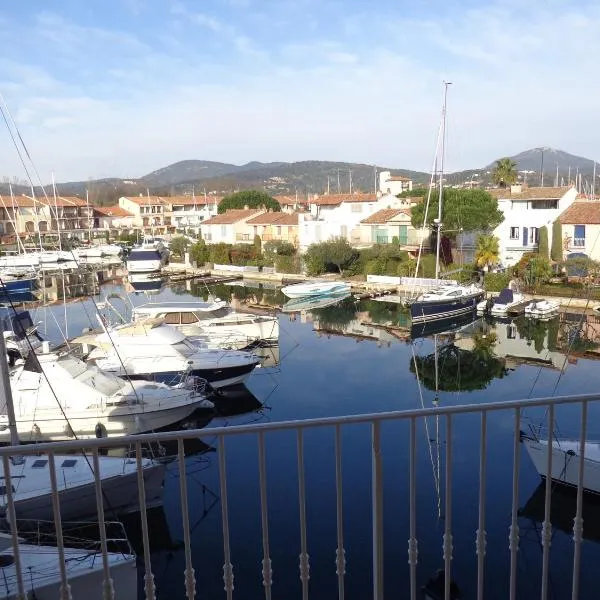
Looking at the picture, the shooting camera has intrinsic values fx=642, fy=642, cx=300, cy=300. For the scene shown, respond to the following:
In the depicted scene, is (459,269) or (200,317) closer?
(200,317)

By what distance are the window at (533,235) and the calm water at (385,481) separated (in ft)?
35.7

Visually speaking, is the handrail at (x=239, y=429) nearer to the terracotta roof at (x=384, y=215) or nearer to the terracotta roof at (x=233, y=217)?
the terracotta roof at (x=384, y=215)

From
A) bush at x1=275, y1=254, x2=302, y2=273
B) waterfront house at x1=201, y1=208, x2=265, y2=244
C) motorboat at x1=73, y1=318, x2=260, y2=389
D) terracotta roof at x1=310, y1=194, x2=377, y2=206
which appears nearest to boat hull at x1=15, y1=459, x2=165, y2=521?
motorboat at x1=73, y1=318, x2=260, y2=389

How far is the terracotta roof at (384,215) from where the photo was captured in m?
33.5

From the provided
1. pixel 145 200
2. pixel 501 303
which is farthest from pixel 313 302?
pixel 145 200

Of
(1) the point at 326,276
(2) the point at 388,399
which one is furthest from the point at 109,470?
(1) the point at 326,276

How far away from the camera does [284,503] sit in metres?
8.45

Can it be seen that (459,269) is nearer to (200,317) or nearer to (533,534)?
(200,317)

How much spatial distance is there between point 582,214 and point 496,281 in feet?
17.4

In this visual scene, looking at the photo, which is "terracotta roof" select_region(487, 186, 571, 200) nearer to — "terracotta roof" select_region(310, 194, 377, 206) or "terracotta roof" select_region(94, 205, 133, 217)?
"terracotta roof" select_region(310, 194, 377, 206)

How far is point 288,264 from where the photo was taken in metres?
33.8

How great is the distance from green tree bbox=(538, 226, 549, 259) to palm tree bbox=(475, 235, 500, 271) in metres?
2.05

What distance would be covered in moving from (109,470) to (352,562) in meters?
3.09

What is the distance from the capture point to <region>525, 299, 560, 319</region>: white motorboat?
70.6 ft
